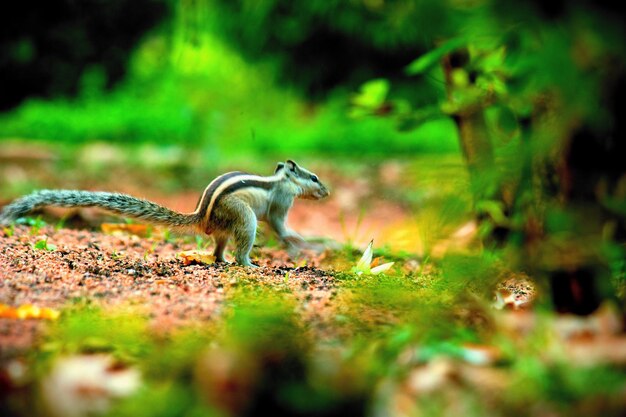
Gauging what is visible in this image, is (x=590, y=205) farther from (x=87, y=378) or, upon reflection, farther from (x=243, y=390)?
(x=87, y=378)

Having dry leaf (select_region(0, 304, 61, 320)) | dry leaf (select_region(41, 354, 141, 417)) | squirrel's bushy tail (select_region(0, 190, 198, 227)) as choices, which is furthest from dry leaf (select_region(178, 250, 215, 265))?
dry leaf (select_region(41, 354, 141, 417))

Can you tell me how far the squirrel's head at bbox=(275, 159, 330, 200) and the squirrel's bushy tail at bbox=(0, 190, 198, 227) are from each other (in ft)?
2.71

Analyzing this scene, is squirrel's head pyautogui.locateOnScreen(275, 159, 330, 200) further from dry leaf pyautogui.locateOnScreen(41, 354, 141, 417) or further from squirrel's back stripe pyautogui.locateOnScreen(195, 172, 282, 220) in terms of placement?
dry leaf pyautogui.locateOnScreen(41, 354, 141, 417)

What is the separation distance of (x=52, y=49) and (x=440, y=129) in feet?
21.1

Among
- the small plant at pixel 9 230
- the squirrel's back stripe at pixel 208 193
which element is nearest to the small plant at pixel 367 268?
the squirrel's back stripe at pixel 208 193

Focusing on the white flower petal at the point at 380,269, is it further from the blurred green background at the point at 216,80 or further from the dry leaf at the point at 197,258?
the blurred green background at the point at 216,80

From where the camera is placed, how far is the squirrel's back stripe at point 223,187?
171 inches

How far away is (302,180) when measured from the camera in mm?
5027

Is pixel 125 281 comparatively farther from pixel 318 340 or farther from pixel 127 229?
pixel 127 229

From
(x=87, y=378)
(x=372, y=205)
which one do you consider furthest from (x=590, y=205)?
(x=372, y=205)

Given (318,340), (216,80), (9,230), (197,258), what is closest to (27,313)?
(318,340)

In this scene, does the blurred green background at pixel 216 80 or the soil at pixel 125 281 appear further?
the blurred green background at pixel 216 80

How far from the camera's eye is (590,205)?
8.19 feet

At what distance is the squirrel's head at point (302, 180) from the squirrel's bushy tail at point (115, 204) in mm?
827
